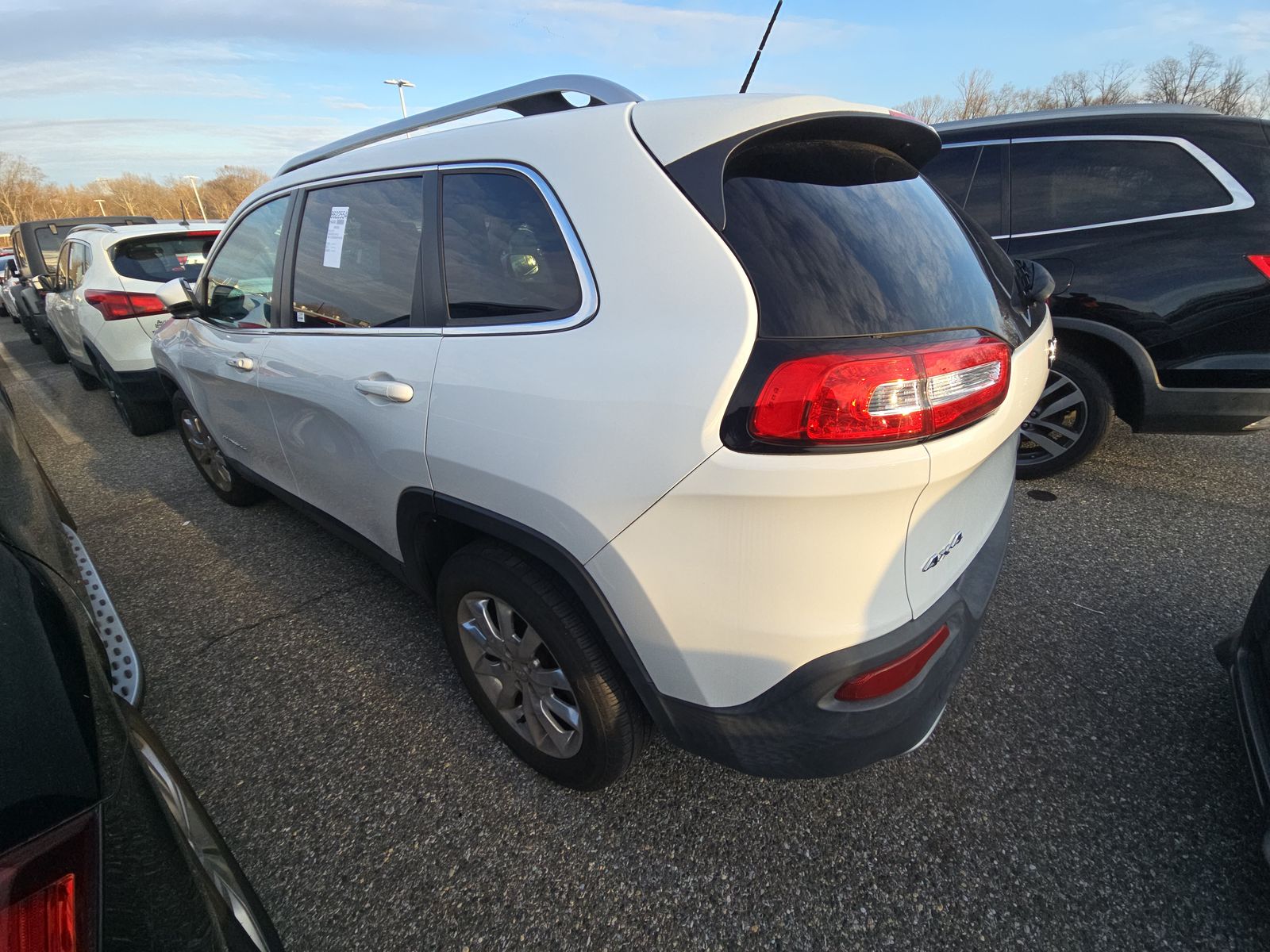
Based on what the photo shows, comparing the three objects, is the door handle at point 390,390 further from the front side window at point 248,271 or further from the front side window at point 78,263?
the front side window at point 78,263

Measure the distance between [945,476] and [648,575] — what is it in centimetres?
63

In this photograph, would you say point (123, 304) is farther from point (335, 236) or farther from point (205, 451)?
point (335, 236)

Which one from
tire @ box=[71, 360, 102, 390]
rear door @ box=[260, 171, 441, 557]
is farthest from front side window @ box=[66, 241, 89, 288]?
rear door @ box=[260, 171, 441, 557]

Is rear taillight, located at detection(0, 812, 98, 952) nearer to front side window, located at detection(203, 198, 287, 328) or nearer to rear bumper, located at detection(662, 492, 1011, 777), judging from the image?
rear bumper, located at detection(662, 492, 1011, 777)

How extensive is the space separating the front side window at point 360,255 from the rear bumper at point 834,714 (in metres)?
1.43

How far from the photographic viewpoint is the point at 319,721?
2186mm

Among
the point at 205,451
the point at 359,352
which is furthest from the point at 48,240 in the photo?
the point at 359,352

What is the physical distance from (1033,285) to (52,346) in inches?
472

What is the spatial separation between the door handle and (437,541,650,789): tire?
46 centimetres

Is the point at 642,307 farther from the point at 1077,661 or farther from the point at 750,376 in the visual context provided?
the point at 1077,661

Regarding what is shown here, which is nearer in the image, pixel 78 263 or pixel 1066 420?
pixel 1066 420

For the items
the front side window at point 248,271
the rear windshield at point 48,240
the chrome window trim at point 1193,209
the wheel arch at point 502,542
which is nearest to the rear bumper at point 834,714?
the wheel arch at point 502,542

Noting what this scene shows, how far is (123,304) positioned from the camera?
16.2 feet

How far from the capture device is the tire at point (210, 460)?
3629 mm
